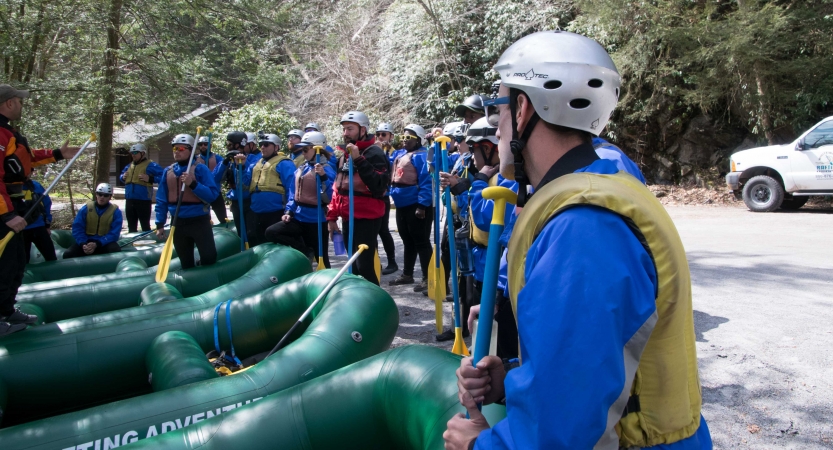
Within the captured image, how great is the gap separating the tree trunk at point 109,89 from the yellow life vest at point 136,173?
1.39m

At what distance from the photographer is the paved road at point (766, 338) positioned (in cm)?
352

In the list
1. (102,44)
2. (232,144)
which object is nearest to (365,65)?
(102,44)

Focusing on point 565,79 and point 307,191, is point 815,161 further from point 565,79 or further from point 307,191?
point 565,79

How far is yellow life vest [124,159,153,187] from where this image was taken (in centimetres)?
1137

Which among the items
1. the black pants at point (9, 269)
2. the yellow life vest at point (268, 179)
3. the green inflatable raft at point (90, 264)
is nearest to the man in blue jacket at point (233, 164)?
the green inflatable raft at point (90, 264)

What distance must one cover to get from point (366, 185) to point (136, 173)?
23.5ft

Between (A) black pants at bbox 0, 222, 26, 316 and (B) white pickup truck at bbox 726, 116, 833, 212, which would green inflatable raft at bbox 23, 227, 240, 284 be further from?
(B) white pickup truck at bbox 726, 116, 833, 212

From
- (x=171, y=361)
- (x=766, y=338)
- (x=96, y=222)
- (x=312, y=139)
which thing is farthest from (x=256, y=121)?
(x=766, y=338)

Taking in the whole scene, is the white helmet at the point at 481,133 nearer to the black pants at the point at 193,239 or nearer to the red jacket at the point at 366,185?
the red jacket at the point at 366,185

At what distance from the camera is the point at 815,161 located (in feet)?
40.1

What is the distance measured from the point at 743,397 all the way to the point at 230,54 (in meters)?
11.7

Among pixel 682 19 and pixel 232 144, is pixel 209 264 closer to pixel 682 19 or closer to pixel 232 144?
pixel 232 144

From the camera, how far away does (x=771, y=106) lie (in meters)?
15.4

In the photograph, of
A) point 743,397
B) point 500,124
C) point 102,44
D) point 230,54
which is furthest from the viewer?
point 230,54
